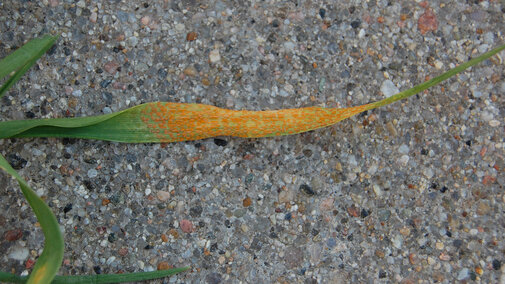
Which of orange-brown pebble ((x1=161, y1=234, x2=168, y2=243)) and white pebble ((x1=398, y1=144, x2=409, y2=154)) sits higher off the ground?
white pebble ((x1=398, y1=144, x2=409, y2=154))

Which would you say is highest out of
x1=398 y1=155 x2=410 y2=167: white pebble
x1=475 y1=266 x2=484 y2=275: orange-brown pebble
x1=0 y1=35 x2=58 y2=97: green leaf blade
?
x1=0 y1=35 x2=58 y2=97: green leaf blade

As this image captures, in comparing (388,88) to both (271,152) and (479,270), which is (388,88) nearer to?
(271,152)

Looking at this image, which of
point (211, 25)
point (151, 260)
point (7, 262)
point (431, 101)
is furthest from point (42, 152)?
point (431, 101)

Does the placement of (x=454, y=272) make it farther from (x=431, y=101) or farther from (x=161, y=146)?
(x=161, y=146)

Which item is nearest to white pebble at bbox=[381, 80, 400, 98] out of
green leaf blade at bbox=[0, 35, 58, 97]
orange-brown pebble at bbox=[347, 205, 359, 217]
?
orange-brown pebble at bbox=[347, 205, 359, 217]

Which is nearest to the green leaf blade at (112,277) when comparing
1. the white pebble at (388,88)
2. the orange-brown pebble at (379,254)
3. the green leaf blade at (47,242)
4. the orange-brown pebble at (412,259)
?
the green leaf blade at (47,242)

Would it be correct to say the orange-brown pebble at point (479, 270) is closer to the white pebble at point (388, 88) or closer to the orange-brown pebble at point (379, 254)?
the orange-brown pebble at point (379, 254)

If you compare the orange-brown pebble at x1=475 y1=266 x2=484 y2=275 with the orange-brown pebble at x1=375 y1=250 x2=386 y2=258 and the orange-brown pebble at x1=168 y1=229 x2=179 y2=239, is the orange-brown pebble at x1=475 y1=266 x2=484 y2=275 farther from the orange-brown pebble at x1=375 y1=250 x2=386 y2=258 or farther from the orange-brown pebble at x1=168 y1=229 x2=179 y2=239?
the orange-brown pebble at x1=168 y1=229 x2=179 y2=239

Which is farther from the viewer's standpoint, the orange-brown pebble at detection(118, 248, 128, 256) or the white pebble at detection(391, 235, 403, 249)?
the white pebble at detection(391, 235, 403, 249)

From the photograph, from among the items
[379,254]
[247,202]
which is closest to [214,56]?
[247,202]
